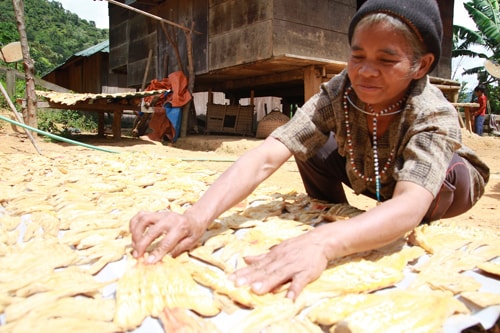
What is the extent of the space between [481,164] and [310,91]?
4.83 meters

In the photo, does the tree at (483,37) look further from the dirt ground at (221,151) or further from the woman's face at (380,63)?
the woman's face at (380,63)

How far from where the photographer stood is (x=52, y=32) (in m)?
28.3

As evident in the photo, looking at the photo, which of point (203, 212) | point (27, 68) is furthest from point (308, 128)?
point (27, 68)

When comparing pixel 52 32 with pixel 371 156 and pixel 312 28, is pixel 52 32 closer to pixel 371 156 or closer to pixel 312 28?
pixel 312 28

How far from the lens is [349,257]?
43.2 inches

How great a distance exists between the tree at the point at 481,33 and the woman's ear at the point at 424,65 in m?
13.5

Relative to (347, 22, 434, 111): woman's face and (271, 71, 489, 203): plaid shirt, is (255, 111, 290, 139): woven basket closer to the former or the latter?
(271, 71, 489, 203): plaid shirt

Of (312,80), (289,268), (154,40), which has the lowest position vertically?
(289,268)

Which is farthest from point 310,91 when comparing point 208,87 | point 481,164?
point 481,164

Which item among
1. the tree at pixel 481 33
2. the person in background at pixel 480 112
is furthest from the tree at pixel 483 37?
Result: the person in background at pixel 480 112

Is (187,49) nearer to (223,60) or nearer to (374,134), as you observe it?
(223,60)

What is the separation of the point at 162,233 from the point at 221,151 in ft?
18.3

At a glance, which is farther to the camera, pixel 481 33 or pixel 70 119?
pixel 481 33

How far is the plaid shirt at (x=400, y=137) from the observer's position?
3.81ft
